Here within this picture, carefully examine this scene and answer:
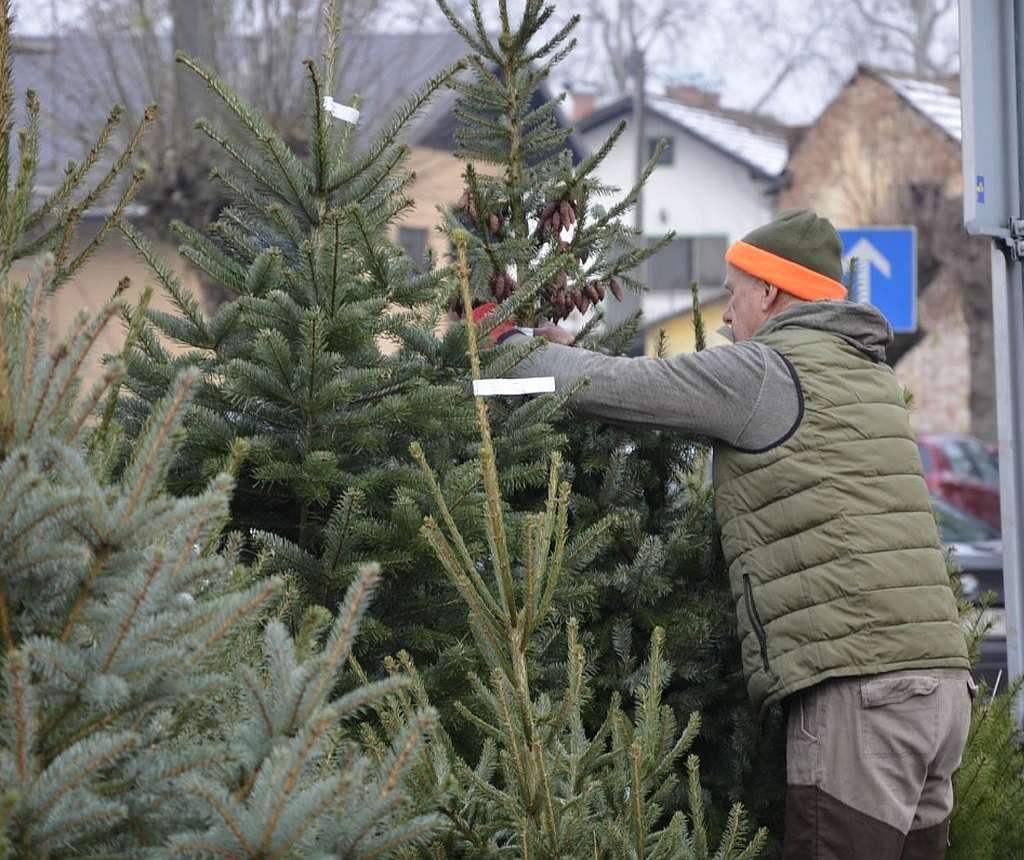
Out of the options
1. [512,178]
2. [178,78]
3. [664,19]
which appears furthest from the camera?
[664,19]

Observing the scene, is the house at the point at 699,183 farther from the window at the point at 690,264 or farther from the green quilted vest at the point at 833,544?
the green quilted vest at the point at 833,544

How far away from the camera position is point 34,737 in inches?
76.4

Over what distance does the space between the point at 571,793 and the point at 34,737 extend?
1197 mm

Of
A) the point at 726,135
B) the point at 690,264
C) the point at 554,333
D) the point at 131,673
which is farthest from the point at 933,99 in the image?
the point at 131,673

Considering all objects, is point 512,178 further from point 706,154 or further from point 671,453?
point 706,154

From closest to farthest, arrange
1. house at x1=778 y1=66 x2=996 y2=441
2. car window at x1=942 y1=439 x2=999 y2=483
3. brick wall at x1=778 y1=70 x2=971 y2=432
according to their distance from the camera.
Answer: car window at x1=942 y1=439 x2=999 y2=483 → house at x1=778 y1=66 x2=996 y2=441 → brick wall at x1=778 y1=70 x2=971 y2=432

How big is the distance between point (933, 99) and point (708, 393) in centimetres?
3589

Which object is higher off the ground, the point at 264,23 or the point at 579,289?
the point at 264,23

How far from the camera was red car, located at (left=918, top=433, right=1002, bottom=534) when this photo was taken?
23938 millimetres

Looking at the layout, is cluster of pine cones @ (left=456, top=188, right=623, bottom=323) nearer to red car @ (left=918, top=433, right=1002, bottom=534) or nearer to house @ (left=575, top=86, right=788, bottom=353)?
red car @ (left=918, top=433, right=1002, bottom=534)

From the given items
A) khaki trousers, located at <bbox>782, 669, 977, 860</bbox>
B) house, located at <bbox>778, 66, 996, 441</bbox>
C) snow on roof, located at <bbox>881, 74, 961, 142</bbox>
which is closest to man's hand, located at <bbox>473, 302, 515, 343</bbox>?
khaki trousers, located at <bbox>782, 669, 977, 860</bbox>

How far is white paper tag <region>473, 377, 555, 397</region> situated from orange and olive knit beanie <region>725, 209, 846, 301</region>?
1.79 feet

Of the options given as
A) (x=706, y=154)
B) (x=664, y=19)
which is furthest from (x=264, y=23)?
(x=664, y=19)

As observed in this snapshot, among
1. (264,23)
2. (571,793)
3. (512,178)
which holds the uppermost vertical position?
(264,23)
